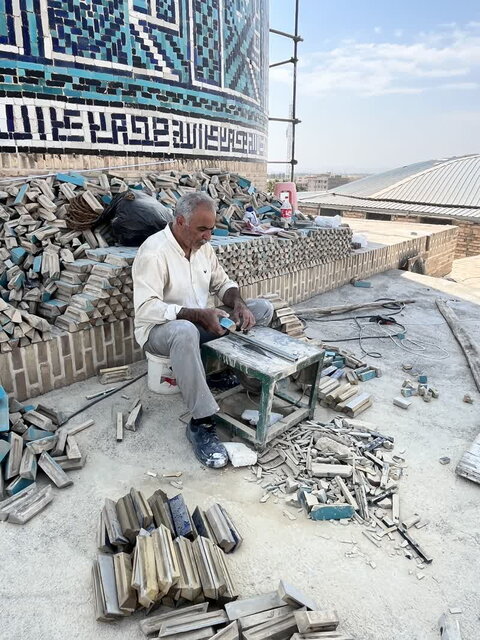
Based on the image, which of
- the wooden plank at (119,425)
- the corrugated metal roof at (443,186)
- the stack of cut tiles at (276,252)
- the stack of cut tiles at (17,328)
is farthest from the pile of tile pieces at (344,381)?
the corrugated metal roof at (443,186)

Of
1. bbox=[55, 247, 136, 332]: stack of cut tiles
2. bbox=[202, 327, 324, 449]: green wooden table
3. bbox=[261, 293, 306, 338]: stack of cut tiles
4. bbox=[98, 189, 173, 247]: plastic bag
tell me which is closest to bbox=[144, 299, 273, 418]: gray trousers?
bbox=[202, 327, 324, 449]: green wooden table

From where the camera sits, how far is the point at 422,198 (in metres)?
22.0

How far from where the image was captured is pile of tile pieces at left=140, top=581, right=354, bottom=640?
6.01 feet

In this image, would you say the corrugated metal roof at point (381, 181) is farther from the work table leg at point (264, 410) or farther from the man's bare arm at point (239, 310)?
the work table leg at point (264, 410)

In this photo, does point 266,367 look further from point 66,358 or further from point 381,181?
point 381,181

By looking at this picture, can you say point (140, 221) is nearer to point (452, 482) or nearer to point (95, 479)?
point (95, 479)

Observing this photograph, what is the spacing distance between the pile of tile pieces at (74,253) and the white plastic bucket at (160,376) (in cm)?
69

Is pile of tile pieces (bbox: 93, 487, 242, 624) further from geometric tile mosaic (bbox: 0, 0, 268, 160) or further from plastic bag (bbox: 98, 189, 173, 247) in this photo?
geometric tile mosaic (bbox: 0, 0, 268, 160)

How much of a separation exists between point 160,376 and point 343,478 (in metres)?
1.71

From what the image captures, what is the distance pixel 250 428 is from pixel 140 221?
8.34ft

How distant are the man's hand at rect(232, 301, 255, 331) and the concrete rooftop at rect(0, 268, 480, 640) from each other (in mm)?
851

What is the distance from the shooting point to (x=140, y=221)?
15.0 feet

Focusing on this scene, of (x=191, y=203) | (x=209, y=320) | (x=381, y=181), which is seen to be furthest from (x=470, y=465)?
(x=381, y=181)

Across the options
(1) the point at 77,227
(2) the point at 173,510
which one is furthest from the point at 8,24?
(2) the point at 173,510
